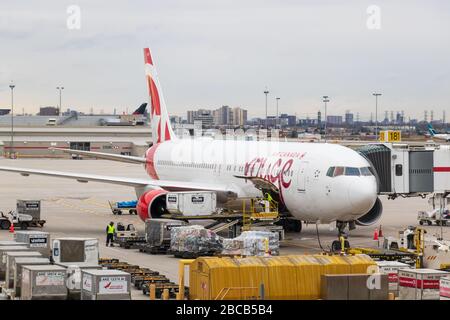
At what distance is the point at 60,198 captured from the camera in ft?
267

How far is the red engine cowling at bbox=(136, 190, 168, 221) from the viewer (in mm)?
51500

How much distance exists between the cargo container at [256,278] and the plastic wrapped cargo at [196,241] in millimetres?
11695

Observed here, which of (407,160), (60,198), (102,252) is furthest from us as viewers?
(60,198)

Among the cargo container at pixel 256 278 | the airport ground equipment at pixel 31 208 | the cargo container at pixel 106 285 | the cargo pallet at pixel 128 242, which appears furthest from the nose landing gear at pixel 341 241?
the airport ground equipment at pixel 31 208

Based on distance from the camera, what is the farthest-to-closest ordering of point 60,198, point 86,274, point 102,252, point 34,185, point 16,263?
point 34,185
point 60,198
point 102,252
point 16,263
point 86,274

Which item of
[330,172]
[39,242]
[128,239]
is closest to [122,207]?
[128,239]

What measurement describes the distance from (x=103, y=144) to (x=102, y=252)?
115641 mm

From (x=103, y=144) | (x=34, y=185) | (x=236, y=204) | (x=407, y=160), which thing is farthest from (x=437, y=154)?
(x=103, y=144)

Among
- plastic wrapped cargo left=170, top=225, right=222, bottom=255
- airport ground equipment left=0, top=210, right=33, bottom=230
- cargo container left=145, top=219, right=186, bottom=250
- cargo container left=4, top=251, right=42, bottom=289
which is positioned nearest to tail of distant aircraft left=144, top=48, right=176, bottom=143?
airport ground equipment left=0, top=210, right=33, bottom=230

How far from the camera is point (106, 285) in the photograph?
93.8 feet

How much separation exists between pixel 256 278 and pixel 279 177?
17854 mm

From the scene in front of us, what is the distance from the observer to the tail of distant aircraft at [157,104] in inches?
2633

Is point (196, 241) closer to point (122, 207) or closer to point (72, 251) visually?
point (72, 251)
